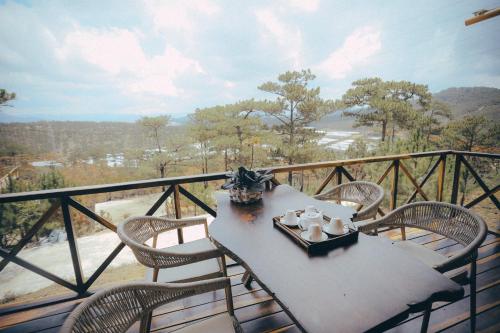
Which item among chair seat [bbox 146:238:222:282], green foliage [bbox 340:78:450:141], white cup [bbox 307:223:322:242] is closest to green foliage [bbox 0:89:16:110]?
chair seat [bbox 146:238:222:282]

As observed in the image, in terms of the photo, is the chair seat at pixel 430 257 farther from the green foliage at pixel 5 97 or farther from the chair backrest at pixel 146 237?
the green foliage at pixel 5 97

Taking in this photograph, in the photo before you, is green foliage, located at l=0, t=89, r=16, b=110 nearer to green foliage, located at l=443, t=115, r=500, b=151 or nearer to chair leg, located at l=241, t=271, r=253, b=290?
chair leg, located at l=241, t=271, r=253, b=290

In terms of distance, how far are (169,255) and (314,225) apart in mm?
823

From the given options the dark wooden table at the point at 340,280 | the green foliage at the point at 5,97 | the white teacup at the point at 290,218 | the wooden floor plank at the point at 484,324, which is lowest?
the wooden floor plank at the point at 484,324

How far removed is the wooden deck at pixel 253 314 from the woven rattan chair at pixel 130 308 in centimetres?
56

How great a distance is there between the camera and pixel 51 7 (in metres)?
17.5

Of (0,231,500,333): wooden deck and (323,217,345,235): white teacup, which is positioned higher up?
(323,217,345,235): white teacup

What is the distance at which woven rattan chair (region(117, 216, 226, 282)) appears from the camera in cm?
139

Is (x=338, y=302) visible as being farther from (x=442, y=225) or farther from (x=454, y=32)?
(x=454, y=32)

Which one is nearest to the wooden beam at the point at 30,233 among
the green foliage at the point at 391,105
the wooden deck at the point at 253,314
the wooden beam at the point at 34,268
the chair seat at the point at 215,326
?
the wooden beam at the point at 34,268

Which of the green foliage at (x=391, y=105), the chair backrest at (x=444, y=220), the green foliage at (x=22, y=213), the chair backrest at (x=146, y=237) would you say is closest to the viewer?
the chair backrest at (x=146, y=237)

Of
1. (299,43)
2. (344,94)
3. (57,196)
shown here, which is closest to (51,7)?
(299,43)

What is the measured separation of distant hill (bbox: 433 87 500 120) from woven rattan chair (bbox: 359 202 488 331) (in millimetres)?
14524

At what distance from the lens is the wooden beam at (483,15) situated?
2015mm
